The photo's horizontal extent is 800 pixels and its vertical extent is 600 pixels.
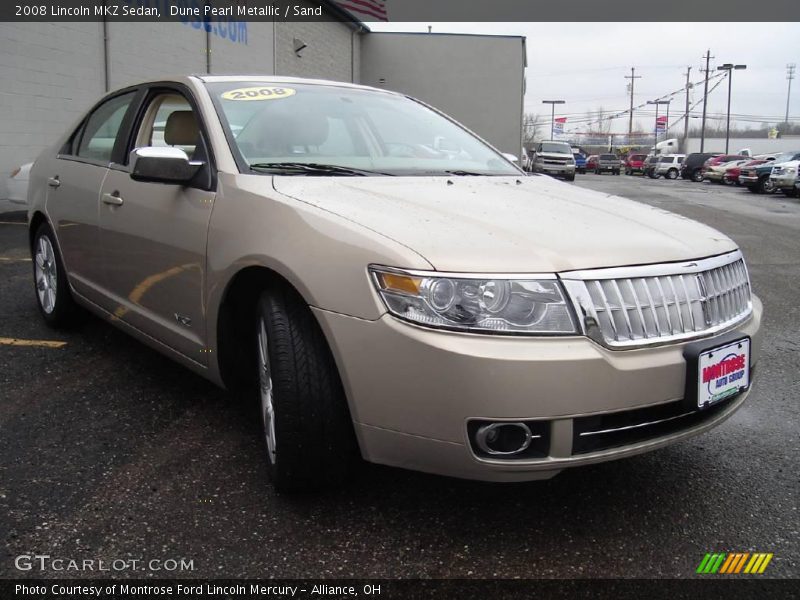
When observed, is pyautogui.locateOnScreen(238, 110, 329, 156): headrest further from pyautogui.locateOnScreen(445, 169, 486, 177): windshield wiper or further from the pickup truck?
the pickup truck

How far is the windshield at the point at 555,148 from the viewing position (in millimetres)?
38344

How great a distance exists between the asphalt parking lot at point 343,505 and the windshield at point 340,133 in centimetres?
122

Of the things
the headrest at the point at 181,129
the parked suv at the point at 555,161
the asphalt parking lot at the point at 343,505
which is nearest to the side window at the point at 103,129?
the headrest at the point at 181,129

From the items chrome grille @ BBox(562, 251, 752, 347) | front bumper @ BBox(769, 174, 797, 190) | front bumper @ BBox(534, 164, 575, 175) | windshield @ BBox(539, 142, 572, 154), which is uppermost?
windshield @ BBox(539, 142, 572, 154)

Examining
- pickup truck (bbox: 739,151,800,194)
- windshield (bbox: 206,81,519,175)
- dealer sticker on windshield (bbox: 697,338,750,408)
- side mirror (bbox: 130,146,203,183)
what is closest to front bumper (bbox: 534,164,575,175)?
pickup truck (bbox: 739,151,800,194)

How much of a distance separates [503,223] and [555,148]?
37.7 metres

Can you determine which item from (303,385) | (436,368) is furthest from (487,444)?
(303,385)

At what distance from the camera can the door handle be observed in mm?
3505

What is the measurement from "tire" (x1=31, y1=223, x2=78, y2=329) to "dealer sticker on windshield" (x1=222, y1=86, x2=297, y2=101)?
172cm

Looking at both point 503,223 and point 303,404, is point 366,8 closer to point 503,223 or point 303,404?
point 503,223

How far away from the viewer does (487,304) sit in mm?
2100

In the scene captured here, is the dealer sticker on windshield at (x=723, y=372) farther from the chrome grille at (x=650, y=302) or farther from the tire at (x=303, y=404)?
the tire at (x=303, y=404)

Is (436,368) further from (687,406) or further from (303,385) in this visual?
(687,406)

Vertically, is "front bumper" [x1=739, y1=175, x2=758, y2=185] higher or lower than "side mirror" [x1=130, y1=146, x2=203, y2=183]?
higher
